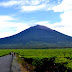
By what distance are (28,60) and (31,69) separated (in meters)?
6.92

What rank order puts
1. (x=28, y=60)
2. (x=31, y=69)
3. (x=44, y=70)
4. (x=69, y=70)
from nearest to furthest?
(x=69, y=70)
(x=44, y=70)
(x=31, y=69)
(x=28, y=60)

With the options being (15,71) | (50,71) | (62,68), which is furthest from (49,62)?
(62,68)

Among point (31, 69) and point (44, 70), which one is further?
point (31, 69)

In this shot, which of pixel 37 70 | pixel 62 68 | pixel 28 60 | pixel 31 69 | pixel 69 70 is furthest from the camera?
pixel 28 60

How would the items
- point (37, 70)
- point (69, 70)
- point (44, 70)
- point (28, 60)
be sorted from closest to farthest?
point (69, 70), point (44, 70), point (37, 70), point (28, 60)

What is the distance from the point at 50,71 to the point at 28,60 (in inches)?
527

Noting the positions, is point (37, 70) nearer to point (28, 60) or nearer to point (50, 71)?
point (50, 71)

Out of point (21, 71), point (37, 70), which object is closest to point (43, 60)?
point (37, 70)

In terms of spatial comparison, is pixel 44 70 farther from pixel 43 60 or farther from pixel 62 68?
pixel 62 68

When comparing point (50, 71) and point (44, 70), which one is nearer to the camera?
point (50, 71)

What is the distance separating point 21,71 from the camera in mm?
22828

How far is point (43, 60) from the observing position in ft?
80.2

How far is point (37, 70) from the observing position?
78.6ft

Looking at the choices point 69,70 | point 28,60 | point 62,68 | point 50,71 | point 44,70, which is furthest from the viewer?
point 28,60
